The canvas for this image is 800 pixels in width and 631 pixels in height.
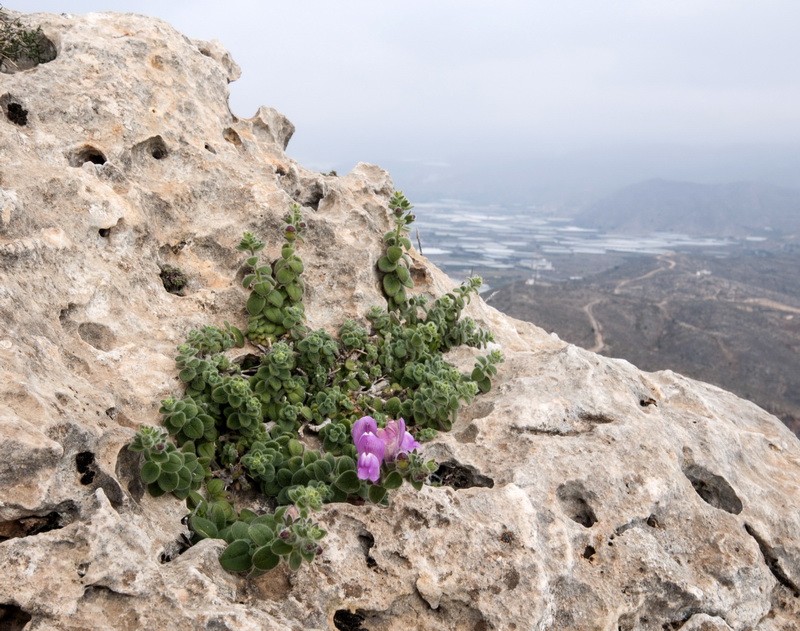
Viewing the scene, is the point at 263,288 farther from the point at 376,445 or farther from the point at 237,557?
the point at 237,557

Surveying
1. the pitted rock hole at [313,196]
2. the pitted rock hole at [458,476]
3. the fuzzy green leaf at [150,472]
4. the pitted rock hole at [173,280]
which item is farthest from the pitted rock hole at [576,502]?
the pitted rock hole at [313,196]

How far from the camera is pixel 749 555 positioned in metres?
4.72

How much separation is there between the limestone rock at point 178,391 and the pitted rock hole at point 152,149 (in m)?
0.03

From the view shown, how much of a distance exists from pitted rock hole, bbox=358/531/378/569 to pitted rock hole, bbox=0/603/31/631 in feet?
6.44

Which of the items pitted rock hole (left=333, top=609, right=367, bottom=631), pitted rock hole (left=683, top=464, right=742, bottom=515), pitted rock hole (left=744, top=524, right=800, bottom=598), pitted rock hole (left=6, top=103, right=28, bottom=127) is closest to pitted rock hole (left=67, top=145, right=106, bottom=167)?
pitted rock hole (left=6, top=103, right=28, bottom=127)

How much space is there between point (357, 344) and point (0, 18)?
615cm

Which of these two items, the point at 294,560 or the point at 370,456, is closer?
the point at 294,560

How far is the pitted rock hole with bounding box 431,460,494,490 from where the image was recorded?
4.93 meters

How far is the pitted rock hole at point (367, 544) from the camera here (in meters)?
4.07

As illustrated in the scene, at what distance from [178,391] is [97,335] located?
0.87 meters

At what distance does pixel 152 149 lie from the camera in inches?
277

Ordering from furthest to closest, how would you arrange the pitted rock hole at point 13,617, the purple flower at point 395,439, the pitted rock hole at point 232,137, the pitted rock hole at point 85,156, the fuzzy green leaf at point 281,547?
the pitted rock hole at point 232,137 → the pitted rock hole at point 85,156 → the purple flower at point 395,439 → the fuzzy green leaf at point 281,547 → the pitted rock hole at point 13,617

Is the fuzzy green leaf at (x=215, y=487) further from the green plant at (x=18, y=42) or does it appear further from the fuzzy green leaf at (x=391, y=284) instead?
the green plant at (x=18, y=42)

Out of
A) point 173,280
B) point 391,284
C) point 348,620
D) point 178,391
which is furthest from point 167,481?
point 391,284
